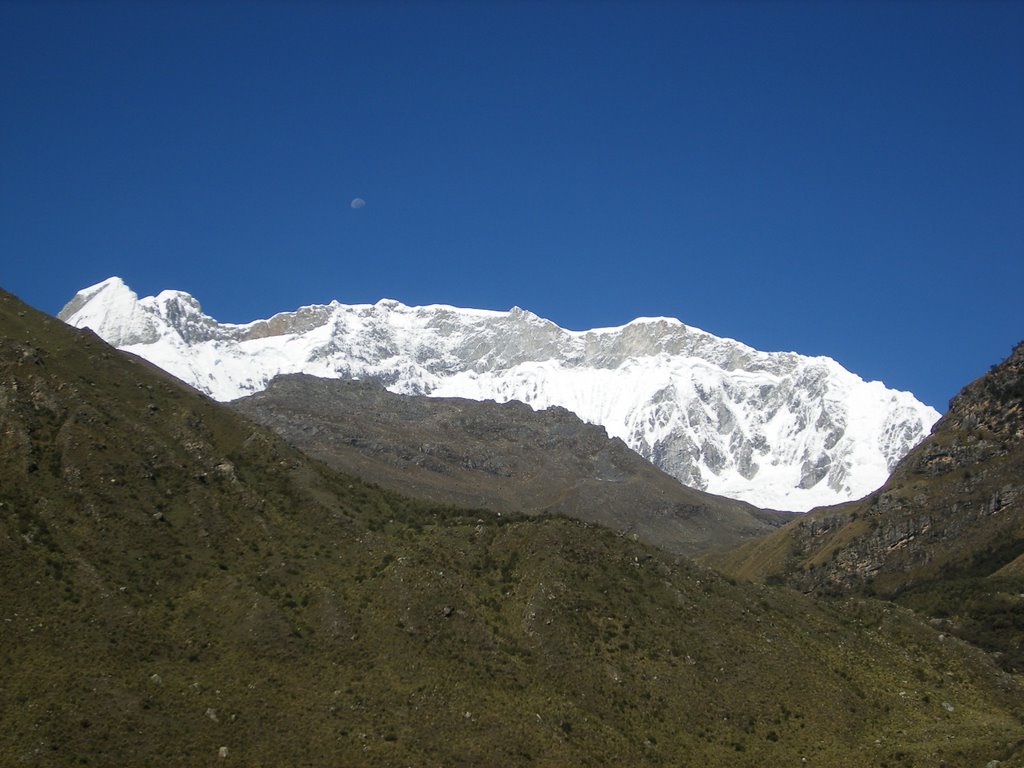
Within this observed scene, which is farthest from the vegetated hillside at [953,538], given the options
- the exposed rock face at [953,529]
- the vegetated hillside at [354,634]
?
the vegetated hillside at [354,634]

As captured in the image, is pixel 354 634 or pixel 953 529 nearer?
pixel 354 634

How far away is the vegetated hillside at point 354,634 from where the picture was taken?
62.4 metres

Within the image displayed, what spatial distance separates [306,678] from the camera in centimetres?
6712

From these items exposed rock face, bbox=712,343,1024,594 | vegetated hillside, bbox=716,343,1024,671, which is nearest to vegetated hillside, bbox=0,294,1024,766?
vegetated hillside, bbox=716,343,1024,671

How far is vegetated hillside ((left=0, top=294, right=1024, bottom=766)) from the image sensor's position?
205 ft

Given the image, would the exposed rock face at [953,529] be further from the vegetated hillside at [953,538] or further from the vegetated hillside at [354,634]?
the vegetated hillside at [354,634]

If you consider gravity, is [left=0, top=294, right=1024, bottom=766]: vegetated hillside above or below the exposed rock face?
below

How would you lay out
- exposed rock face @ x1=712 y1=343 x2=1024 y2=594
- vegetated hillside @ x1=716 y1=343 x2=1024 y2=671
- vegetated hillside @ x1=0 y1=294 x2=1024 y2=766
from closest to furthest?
vegetated hillside @ x1=0 y1=294 x2=1024 y2=766
vegetated hillside @ x1=716 y1=343 x2=1024 y2=671
exposed rock face @ x1=712 y1=343 x2=1024 y2=594

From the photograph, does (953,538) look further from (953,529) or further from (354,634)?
(354,634)

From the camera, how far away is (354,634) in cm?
7144

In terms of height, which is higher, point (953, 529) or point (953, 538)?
point (953, 529)

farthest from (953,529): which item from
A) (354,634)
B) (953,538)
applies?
(354,634)

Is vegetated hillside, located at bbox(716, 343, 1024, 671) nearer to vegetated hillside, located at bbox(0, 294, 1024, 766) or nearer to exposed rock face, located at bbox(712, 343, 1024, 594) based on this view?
exposed rock face, located at bbox(712, 343, 1024, 594)

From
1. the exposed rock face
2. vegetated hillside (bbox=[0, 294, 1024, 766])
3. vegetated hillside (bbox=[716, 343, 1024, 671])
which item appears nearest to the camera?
vegetated hillside (bbox=[0, 294, 1024, 766])
